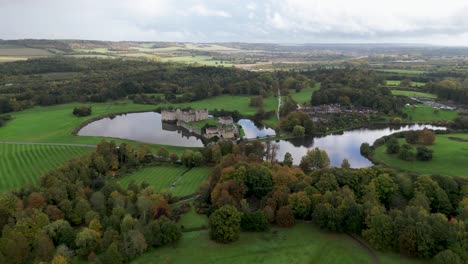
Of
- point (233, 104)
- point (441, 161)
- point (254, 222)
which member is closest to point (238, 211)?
point (254, 222)

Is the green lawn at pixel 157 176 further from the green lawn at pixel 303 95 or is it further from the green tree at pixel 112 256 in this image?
the green lawn at pixel 303 95

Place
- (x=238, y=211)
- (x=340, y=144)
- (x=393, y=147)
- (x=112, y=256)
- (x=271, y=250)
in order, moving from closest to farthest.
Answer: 1. (x=112, y=256)
2. (x=271, y=250)
3. (x=238, y=211)
4. (x=393, y=147)
5. (x=340, y=144)

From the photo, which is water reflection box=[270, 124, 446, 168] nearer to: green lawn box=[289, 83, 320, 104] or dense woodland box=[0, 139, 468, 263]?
dense woodland box=[0, 139, 468, 263]

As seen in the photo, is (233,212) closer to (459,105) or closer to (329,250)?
(329,250)

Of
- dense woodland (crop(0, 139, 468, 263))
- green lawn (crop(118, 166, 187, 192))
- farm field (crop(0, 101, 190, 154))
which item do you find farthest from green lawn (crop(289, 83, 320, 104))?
dense woodland (crop(0, 139, 468, 263))

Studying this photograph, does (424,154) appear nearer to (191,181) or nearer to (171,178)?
(191,181)

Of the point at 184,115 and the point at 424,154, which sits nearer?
the point at 424,154

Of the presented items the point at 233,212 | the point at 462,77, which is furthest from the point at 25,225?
the point at 462,77

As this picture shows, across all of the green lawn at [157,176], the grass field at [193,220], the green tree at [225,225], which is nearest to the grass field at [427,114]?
the green lawn at [157,176]

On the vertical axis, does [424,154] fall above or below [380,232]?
below
